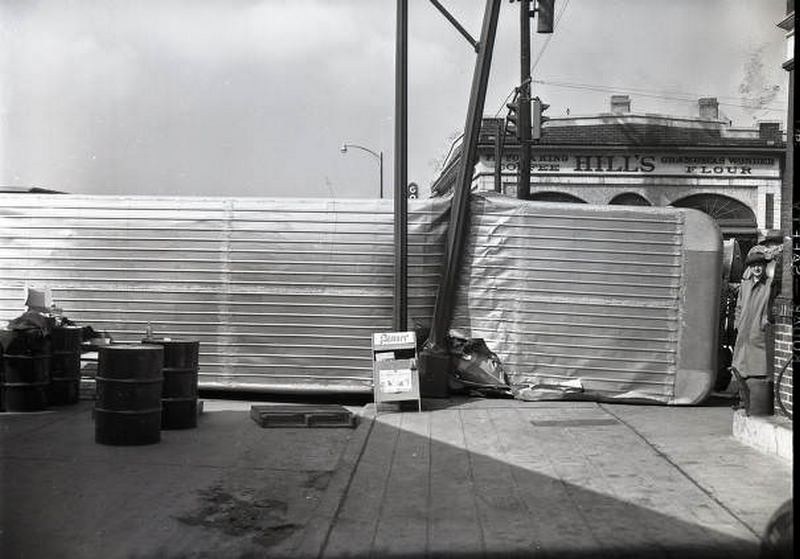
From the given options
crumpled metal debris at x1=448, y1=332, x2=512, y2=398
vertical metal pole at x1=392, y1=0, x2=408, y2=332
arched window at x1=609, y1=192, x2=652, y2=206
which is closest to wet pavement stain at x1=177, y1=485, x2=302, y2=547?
vertical metal pole at x1=392, y1=0, x2=408, y2=332

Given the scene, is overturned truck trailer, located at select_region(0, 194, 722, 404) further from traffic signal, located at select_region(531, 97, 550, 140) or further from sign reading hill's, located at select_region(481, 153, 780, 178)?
sign reading hill's, located at select_region(481, 153, 780, 178)

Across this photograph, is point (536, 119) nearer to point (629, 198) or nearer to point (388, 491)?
point (629, 198)

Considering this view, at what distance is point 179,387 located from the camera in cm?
869

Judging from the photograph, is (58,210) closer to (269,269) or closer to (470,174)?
(269,269)

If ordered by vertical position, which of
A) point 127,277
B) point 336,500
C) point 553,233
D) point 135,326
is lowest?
point 336,500

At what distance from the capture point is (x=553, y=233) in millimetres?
11297

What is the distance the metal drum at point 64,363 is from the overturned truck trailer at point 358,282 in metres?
1.75

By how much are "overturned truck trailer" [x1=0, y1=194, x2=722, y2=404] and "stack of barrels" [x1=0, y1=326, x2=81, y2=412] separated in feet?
6.29

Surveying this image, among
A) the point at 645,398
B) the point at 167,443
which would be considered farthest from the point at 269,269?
the point at 645,398

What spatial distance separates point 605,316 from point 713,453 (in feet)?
12.5

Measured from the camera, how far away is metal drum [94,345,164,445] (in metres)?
7.59

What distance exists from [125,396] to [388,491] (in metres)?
2.94

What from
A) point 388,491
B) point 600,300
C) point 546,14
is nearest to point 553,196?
point 546,14

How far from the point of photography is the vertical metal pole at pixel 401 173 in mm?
10914
